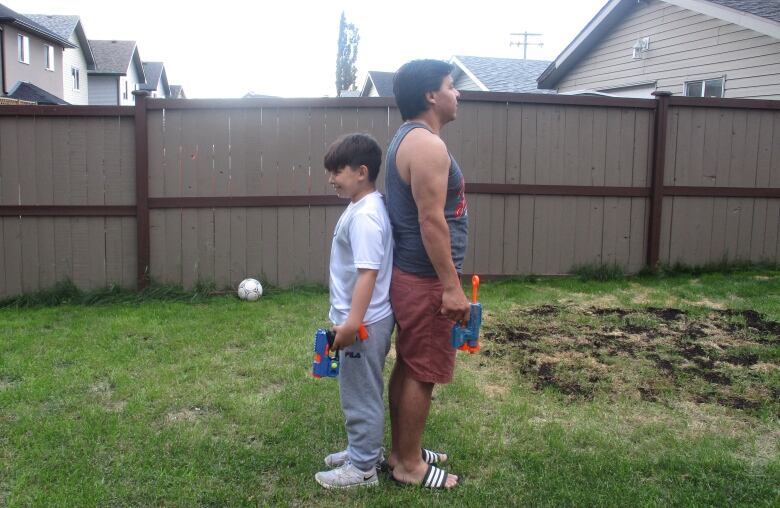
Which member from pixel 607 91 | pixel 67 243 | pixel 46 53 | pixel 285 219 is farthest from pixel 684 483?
pixel 46 53

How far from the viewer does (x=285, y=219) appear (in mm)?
6391

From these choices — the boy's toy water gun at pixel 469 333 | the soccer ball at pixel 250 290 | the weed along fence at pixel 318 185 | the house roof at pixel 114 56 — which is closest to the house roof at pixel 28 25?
the house roof at pixel 114 56

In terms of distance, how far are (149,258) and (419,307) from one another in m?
4.37

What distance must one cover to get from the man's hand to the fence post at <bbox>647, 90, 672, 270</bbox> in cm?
502

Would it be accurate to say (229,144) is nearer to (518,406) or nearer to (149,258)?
(149,258)

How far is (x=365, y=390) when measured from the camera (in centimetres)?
257

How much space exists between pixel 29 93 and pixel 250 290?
22834 millimetres

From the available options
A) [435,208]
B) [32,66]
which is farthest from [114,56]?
[435,208]

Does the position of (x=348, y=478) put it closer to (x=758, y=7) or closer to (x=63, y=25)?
(x=758, y=7)

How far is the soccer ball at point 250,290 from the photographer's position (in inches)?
240

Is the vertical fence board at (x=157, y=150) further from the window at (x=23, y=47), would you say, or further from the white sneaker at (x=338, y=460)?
the window at (x=23, y=47)

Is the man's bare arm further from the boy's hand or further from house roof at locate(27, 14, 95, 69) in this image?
house roof at locate(27, 14, 95, 69)

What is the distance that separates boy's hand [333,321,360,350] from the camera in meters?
2.42

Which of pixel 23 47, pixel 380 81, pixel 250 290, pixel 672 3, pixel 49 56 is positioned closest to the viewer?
pixel 250 290
